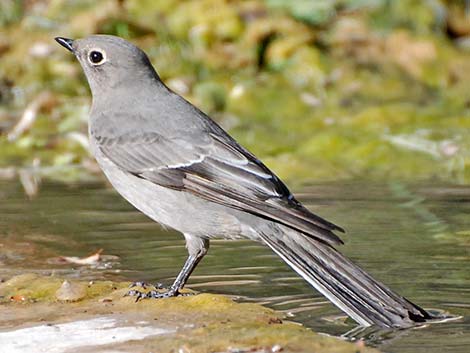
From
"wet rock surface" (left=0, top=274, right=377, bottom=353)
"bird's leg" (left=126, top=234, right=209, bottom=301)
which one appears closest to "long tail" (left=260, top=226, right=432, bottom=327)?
"wet rock surface" (left=0, top=274, right=377, bottom=353)

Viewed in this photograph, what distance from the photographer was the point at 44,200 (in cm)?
955

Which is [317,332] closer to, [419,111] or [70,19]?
[419,111]

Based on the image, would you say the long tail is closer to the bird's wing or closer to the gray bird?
the gray bird

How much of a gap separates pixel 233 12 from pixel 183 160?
7.90 metres

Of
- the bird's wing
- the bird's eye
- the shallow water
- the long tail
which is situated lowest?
the shallow water

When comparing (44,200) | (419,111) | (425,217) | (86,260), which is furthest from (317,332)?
(419,111)

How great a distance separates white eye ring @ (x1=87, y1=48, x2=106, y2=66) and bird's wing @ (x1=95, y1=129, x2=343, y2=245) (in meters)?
0.58

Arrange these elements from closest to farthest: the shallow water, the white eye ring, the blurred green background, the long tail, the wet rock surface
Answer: the wet rock surface, the long tail, the shallow water, the white eye ring, the blurred green background

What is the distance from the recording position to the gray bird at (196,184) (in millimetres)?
5832

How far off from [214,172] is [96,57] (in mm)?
1314

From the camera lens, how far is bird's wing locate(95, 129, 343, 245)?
236 inches

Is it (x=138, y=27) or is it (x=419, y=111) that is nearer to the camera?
(x=419, y=111)

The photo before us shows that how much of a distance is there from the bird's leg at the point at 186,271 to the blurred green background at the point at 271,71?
4561 millimetres

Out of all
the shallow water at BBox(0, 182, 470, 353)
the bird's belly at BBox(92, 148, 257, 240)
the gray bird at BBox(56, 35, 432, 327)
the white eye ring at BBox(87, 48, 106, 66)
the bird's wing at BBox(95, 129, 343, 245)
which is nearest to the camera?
the gray bird at BBox(56, 35, 432, 327)
